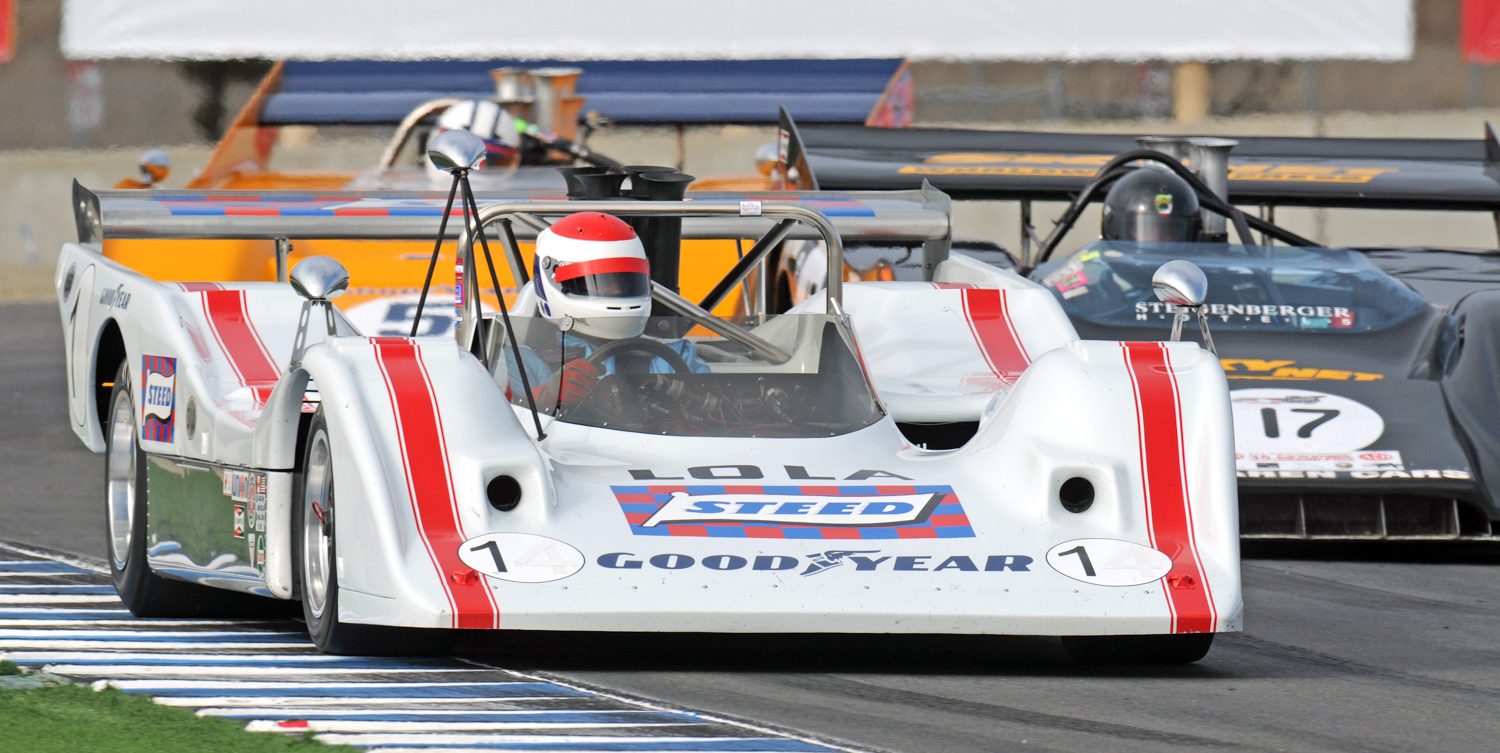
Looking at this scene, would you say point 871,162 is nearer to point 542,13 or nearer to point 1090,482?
point 1090,482

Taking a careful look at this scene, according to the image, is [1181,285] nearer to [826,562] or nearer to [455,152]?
[826,562]

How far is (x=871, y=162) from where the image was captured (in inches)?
468

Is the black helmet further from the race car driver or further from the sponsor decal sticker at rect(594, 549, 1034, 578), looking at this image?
the sponsor decal sticker at rect(594, 549, 1034, 578)

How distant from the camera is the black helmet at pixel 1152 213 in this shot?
1030 cm

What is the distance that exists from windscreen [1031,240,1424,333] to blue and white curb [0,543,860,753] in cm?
396

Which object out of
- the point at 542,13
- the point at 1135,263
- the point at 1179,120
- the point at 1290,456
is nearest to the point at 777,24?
the point at 542,13

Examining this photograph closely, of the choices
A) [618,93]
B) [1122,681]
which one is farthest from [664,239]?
[618,93]

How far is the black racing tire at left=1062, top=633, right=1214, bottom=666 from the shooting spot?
5.85m

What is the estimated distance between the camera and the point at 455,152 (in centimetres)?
654

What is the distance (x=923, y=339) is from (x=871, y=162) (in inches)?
166

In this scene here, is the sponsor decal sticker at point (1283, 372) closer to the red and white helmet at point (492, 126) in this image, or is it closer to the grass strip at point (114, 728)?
the grass strip at point (114, 728)

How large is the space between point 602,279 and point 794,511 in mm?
1066

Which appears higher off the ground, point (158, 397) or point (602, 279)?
point (602, 279)

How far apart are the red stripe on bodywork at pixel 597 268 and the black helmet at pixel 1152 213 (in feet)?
A: 13.2
